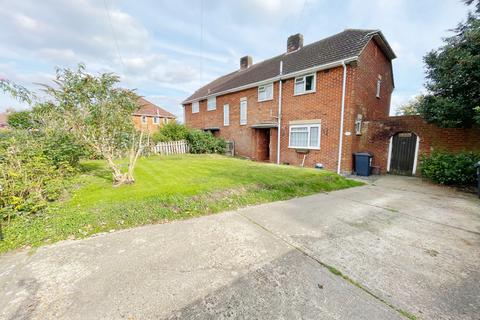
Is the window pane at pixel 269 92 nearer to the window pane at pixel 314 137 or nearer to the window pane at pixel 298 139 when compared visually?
the window pane at pixel 298 139

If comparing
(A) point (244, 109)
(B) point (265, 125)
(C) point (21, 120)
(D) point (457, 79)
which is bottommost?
(C) point (21, 120)

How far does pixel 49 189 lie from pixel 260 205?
495 centimetres

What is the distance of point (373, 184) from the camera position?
867cm

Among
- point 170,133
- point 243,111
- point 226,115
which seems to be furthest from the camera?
point 226,115

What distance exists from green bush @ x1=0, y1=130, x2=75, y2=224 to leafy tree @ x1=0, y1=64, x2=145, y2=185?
3.48ft

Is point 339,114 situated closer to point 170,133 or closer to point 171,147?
point 171,147

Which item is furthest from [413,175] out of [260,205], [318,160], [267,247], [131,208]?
[131,208]

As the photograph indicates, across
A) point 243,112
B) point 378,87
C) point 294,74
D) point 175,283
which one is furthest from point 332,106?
point 175,283

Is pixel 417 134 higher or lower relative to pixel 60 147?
higher

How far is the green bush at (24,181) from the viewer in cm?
397

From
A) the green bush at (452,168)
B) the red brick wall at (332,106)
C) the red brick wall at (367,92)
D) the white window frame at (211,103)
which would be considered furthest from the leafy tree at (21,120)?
the green bush at (452,168)

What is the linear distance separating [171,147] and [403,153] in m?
14.6

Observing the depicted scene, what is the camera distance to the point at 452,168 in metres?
7.90

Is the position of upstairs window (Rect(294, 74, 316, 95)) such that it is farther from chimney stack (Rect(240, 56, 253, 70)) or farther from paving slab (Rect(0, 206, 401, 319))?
chimney stack (Rect(240, 56, 253, 70))
